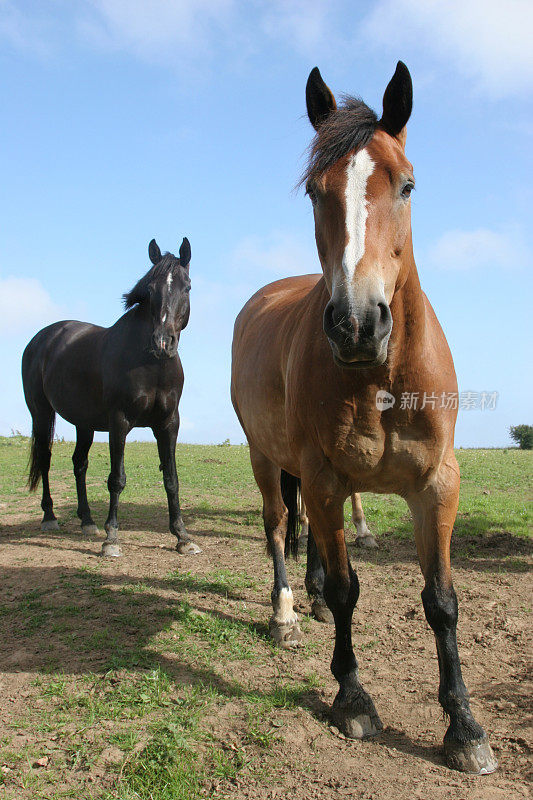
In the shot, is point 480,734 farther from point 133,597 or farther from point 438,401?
point 133,597

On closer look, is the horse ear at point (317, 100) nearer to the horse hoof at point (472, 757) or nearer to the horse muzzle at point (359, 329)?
the horse muzzle at point (359, 329)

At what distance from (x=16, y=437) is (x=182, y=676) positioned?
1802 centimetres

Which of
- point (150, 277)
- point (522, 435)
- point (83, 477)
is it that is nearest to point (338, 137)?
point (150, 277)

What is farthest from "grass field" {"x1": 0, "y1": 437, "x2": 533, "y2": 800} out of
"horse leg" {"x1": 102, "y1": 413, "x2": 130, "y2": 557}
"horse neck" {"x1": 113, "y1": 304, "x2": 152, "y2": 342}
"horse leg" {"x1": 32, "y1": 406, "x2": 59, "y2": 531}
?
"horse neck" {"x1": 113, "y1": 304, "x2": 152, "y2": 342}

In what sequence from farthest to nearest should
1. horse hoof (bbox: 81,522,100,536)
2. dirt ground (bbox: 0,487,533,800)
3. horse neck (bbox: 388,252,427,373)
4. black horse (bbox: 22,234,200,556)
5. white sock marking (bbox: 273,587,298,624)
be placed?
horse hoof (bbox: 81,522,100,536), black horse (bbox: 22,234,200,556), white sock marking (bbox: 273,587,298,624), horse neck (bbox: 388,252,427,373), dirt ground (bbox: 0,487,533,800)

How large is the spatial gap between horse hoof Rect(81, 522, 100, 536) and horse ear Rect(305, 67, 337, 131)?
592 centimetres

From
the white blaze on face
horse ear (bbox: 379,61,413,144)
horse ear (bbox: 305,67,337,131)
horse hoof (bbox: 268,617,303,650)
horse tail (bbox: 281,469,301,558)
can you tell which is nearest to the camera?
the white blaze on face

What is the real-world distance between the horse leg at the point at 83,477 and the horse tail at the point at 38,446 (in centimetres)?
63

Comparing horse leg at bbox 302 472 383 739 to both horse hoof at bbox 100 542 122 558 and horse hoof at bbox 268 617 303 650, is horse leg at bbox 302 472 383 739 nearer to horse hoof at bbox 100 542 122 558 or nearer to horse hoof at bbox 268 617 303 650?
horse hoof at bbox 268 617 303 650

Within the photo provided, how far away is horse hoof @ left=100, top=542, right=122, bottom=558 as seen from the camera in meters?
6.36

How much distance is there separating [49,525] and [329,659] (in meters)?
5.13

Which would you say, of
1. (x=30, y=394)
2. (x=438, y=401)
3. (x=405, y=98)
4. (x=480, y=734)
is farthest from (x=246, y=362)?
(x=30, y=394)

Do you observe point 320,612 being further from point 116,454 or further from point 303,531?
point 116,454

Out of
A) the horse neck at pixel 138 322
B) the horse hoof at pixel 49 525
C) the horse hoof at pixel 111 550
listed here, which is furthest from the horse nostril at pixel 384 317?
the horse hoof at pixel 49 525
